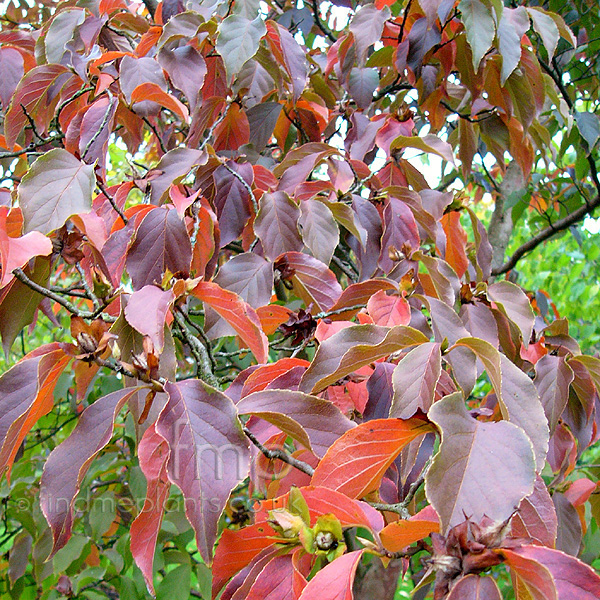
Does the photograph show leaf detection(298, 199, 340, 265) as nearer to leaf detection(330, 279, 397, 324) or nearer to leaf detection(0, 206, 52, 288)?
leaf detection(330, 279, 397, 324)

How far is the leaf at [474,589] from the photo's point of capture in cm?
38

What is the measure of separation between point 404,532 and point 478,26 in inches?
41.2

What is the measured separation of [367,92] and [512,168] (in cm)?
122

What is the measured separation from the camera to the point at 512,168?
2379 mm

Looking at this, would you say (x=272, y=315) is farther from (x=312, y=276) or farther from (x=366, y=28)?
(x=366, y=28)

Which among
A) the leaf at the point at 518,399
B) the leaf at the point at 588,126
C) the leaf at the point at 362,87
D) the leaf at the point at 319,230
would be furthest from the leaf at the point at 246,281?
the leaf at the point at 588,126

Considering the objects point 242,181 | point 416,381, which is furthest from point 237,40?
point 416,381

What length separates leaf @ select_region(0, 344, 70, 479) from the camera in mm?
591

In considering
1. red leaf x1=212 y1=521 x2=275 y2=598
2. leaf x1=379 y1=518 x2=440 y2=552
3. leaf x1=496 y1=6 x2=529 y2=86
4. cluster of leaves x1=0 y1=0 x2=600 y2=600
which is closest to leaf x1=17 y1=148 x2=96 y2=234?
cluster of leaves x1=0 y1=0 x2=600 y2=600

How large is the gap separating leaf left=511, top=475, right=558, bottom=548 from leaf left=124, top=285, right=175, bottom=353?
412 millimetres

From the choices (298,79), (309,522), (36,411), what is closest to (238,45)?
(298,79)

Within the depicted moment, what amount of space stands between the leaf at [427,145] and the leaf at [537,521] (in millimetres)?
753

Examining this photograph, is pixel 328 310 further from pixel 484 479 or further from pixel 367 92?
pixel 367 92

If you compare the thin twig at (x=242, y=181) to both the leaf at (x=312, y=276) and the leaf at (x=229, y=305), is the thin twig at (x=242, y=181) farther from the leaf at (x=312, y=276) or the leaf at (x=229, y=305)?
the leaf at (x=229, y=305)
